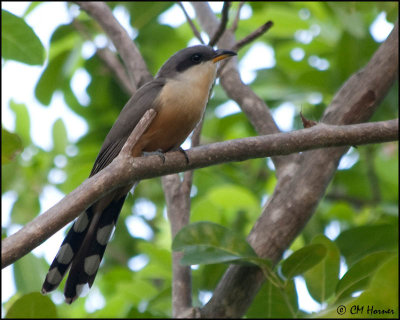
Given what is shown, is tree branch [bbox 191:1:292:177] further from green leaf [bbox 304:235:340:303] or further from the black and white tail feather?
green leaf [bbox 304:235:340:303]

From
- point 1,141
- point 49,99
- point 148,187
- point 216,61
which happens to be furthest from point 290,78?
point 1,141

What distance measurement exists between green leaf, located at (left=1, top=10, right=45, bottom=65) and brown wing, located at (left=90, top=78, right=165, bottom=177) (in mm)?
949

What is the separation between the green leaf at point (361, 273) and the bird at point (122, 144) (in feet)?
5.83

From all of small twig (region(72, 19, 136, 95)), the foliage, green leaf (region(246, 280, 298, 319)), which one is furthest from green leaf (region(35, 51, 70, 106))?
green leaf (region(246, 280, 298, 319))

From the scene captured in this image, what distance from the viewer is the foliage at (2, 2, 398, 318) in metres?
4.82

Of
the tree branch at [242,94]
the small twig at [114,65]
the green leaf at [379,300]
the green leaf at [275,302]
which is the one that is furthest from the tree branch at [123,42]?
the green leaf at [379,300]

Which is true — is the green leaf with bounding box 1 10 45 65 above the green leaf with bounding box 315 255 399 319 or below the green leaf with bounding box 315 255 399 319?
above

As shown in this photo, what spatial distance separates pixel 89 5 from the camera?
16.9 feet

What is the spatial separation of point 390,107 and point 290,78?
3.42 feet

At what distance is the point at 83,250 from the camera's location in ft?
14.0

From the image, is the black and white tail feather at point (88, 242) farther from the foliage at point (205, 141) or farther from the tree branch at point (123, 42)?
the tree branch at point (123, 42)

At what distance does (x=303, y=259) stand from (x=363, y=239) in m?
1.33

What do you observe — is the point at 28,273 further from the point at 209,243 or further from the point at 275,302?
the point at 275,302

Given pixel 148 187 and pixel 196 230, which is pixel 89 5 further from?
pixel 196 230
